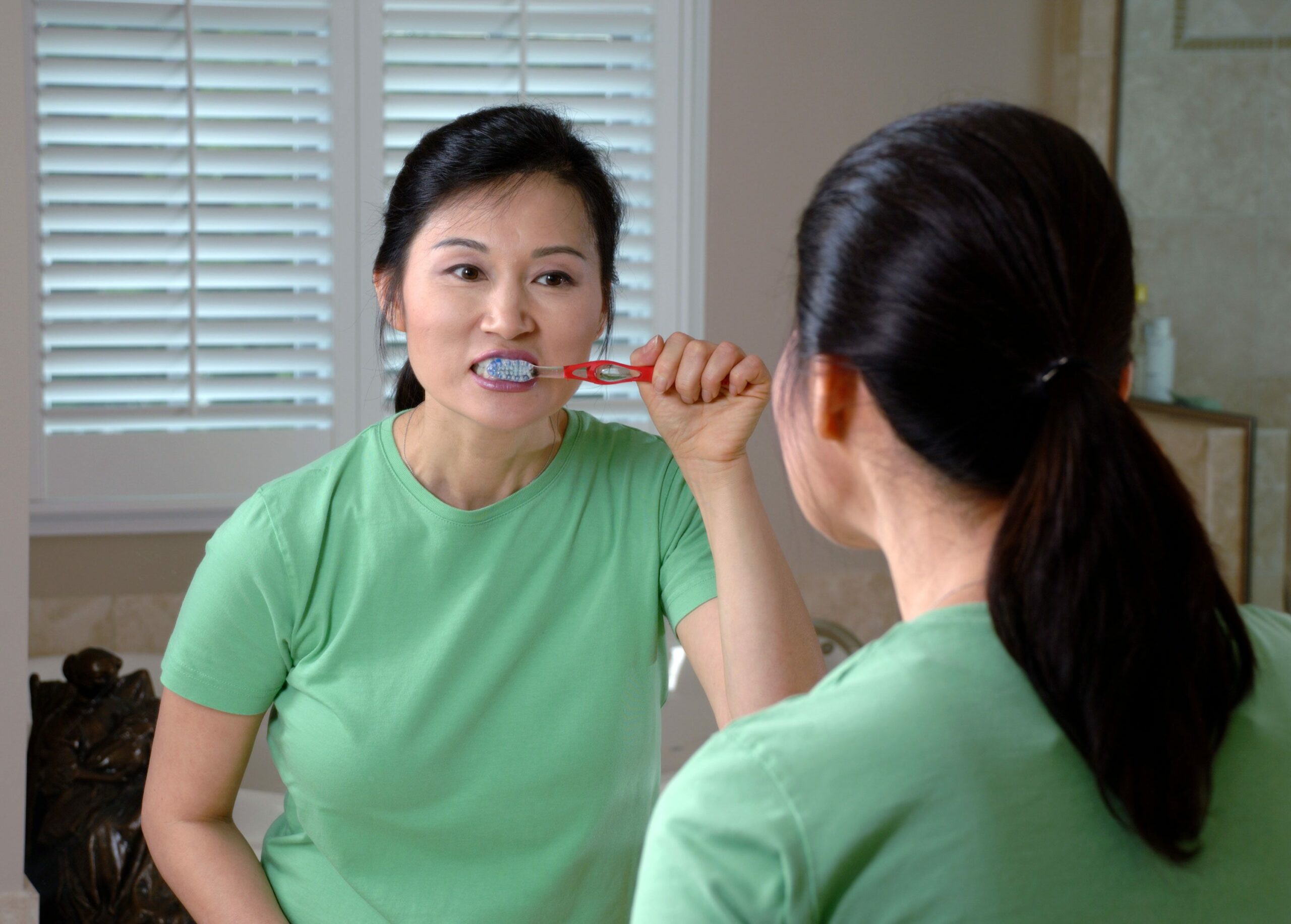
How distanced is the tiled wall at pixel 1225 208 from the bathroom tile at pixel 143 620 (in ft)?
5.94

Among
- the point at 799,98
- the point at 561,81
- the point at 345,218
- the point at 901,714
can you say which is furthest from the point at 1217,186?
the point at 901,714

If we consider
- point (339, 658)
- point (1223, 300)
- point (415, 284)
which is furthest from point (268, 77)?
point (1223, 300)

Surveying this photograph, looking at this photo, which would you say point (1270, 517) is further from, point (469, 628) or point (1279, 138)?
point (469, 628)

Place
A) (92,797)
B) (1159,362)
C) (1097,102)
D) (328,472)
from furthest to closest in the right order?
(1097,102) < (1159,362) < (92,797) < (328,472)

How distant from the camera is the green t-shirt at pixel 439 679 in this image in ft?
3.23

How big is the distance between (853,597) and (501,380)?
157 centimetres

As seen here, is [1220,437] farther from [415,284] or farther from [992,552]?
[992,552]

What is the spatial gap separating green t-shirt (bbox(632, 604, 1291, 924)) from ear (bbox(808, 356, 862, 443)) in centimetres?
13

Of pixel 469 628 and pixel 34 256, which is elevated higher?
pixel 34 256

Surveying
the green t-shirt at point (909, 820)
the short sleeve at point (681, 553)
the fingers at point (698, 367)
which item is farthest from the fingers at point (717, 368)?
the green t-shirt at point (909, 820)

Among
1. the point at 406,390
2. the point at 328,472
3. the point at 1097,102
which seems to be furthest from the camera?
the point at 1097,102

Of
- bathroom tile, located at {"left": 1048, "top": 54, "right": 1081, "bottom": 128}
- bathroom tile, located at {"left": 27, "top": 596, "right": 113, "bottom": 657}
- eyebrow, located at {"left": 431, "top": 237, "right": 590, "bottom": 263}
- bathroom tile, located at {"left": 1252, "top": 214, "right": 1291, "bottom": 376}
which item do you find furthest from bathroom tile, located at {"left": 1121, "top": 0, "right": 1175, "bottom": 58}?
bathroom tile, located at {"left": 27, "top": 596, "right": 113, "bottom": 657}

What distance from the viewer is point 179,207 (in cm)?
215

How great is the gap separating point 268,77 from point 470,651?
153 cm
